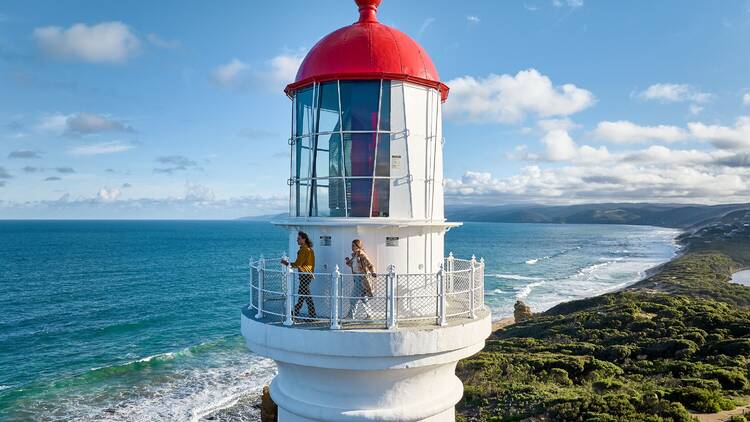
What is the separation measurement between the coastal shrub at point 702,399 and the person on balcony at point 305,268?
981 cm

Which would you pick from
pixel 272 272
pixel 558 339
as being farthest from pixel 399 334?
pixel 558 339

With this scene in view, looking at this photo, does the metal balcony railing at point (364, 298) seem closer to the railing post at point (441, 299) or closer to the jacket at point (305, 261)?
the railing post at point (441, 299)

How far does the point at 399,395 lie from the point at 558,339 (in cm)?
1830

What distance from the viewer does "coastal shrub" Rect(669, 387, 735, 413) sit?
12.1 m

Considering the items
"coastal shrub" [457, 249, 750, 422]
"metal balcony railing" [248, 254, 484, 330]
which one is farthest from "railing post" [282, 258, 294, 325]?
"coastal shrub" [457, 249, 750, 422]

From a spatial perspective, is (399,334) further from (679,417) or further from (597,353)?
(597,353)

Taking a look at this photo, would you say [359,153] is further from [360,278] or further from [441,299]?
[441,299]

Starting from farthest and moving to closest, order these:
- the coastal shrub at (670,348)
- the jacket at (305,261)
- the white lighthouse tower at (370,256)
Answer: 1. the coastal shrub at (670,348)
2. the jacket at (305,261)
3. the white lighthouse tower at (370,256)

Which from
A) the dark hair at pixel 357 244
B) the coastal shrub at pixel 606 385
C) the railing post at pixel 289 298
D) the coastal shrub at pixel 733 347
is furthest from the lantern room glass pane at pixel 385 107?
the coastal shrub at pixel 733 347

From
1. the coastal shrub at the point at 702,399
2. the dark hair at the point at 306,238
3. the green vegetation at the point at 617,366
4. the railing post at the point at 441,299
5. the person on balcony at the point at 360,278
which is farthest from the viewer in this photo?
the green vegetation at the point at 617,366

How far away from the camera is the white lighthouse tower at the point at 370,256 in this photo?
6.95 metres

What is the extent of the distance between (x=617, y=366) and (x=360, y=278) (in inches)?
538

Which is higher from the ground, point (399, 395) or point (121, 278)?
point (399, 395)

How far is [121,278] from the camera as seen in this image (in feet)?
186
